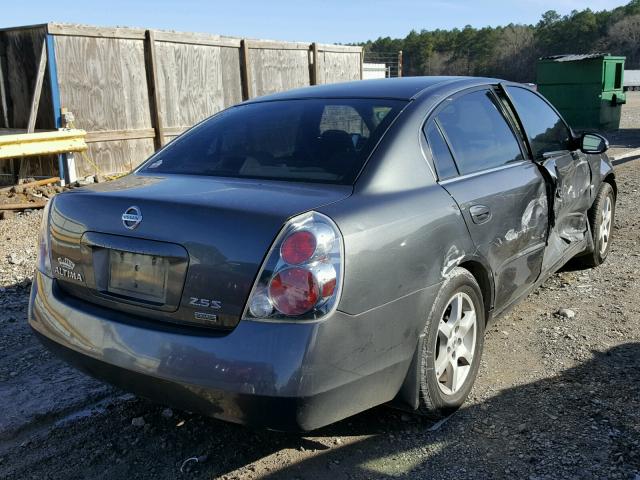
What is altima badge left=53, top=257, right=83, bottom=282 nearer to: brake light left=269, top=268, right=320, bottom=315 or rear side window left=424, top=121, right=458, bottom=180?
brake light left=269, top=268, right=320, bottom=315

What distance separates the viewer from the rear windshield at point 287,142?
2.99 meters

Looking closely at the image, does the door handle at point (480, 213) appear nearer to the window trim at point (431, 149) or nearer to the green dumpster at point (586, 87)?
the window trim at point (431, 149)

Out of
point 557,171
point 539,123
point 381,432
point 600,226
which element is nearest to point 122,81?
point 539,123

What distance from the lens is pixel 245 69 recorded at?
1226 cm

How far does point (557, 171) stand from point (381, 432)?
2.25 metres

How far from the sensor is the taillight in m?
2.32

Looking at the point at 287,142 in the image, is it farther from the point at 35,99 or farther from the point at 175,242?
the point at 35,99

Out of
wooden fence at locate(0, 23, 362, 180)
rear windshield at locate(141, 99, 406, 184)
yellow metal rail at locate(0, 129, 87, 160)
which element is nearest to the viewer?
rear windshield at locate(141, 99, 406, 184)

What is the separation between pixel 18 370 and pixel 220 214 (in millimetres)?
2077

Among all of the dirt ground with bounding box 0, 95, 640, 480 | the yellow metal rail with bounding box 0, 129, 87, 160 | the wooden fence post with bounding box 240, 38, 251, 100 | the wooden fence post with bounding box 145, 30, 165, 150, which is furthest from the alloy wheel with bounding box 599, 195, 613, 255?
the wooden fence post with bounding box 240, 38, 251, 100

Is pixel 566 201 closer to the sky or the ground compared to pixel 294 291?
closer to the ground

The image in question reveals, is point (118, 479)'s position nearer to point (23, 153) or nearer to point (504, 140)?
point (504, 140)

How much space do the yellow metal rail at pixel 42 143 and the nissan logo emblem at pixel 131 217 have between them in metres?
6.39

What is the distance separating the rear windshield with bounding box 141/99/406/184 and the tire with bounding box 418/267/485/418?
2.41ft
